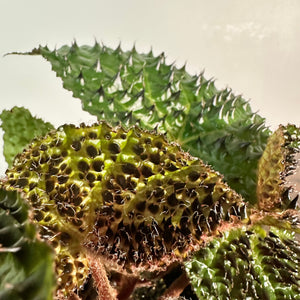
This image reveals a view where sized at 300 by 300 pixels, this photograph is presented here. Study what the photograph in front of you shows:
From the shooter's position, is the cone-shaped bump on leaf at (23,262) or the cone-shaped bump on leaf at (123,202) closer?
the cone-shaped bump on leaf at (23,262)

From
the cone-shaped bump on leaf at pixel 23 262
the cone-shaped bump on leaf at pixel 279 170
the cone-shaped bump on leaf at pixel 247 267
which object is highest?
the cone-shaped bump on leaf at pixel 279 170

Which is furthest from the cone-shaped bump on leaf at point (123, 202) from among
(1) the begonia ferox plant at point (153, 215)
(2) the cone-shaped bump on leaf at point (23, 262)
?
(2) the cone-shaped bump on leaf at point (23, 262)

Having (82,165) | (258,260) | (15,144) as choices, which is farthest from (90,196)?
(15,144)

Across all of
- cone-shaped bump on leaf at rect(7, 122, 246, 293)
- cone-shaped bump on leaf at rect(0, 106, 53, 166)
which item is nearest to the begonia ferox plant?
cone-shaped bump on leaf at rect(7, 122, 246, 293)

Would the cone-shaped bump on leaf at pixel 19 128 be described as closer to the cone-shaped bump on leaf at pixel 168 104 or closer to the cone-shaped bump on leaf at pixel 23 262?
the cone-shaped bump on leaf at pixel 168 104

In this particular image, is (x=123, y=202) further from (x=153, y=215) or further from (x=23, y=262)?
(x=23, y=262)

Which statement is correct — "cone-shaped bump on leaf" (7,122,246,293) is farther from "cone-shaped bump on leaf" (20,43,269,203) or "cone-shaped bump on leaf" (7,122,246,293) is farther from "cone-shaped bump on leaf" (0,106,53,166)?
"cone-shaped bump on leaf" (0,106,53,166)

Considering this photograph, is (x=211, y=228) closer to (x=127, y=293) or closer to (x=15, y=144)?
(x=127, y=293)
